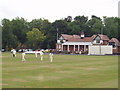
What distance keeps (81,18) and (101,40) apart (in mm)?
37965

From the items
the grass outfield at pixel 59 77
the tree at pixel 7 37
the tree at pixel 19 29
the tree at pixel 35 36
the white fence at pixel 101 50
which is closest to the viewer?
the grass outfield at pixel 59 77

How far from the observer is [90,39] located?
9056 cm

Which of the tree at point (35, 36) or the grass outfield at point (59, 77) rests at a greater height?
the tree at point (35, 36)

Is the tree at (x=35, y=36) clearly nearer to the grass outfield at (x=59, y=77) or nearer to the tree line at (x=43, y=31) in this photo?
the tree line at (x=43, y=31)

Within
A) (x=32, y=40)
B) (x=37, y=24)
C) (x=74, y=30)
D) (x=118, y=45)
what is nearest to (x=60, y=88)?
(x=118, y=45)

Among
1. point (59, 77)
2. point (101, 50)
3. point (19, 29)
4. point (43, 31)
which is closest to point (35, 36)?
point (43, 31)

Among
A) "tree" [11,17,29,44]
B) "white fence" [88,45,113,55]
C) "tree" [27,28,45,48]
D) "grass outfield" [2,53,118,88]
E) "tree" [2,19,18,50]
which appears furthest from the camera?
"tree" [11,17,29,44]

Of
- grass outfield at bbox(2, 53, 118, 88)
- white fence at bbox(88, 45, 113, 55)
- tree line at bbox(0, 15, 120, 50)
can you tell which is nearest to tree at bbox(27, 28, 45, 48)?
tree line at bbox(0, 15, 120, 50)

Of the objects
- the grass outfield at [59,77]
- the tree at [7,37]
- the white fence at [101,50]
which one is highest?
the tree at [7,37]

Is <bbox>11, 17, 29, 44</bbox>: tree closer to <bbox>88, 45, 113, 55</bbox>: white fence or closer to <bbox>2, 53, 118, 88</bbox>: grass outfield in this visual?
<bbox>88, 45, 113, 55</bbox>: white fence

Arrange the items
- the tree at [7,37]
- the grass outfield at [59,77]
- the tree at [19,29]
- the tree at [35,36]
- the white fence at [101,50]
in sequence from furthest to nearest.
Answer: the tree at [19,29], the tree at [35,36], the tree at [7,37], the white fence at [101,50], the grass outfield at [59,77]

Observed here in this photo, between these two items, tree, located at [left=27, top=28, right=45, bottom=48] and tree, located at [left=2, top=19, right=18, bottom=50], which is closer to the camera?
tree, located at [left=2, top=19, right=18, bottom=50]

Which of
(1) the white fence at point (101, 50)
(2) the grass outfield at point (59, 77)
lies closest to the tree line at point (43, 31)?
(1) the white fence at point (101, 50)

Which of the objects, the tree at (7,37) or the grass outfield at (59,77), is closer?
the grass outfield at (59,77)
